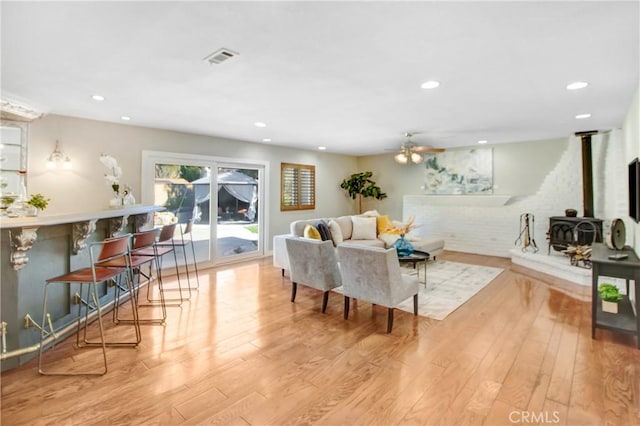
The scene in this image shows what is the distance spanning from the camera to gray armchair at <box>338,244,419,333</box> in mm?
3043

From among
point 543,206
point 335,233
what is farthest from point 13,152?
point 543,206

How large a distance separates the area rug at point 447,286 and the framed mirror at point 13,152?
203 inches

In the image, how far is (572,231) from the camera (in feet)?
18.1

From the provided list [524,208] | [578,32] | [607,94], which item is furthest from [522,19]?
[524,208]

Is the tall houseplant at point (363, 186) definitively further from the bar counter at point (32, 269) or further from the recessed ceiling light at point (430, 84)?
the bar counter at point (32, 269)

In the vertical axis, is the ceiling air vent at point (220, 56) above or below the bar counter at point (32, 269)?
above

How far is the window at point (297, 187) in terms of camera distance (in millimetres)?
7254

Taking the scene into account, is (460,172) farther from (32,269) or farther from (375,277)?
(32,269)

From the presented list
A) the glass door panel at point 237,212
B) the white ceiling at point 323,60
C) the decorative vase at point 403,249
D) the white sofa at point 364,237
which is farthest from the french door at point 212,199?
the decorative vase at point 403,249

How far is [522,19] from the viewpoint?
1948 millimetres

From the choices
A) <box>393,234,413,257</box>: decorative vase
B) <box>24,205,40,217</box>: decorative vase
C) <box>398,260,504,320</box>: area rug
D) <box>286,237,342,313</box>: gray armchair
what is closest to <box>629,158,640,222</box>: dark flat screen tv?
<box>398,260,504,320</box>: area rug

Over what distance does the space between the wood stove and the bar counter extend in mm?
7135

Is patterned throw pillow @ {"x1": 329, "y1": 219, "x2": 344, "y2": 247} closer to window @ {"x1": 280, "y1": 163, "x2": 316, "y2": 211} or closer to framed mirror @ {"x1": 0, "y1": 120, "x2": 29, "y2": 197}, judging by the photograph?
window @ {"x1": 280, "y1": 163, "x2": 316, "y2": 211}

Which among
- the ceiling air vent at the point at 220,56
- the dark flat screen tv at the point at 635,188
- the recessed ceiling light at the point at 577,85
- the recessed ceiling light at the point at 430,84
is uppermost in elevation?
the recessed ceiling light at the point at 430,84
